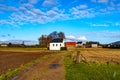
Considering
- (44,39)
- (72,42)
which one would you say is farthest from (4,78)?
(44,39)

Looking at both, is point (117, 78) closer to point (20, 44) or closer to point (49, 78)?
point (49, 78)

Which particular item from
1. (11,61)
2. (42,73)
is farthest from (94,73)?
(11,61)

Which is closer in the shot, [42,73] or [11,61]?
[42,73]

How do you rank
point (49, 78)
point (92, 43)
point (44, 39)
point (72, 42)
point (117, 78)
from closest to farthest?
point (117, 78) < point (49, 78) < point (72, 42) < point (44, 39) < point (92, 43)

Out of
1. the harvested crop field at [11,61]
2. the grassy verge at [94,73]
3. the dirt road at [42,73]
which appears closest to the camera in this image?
the grassy verge at [94,73]

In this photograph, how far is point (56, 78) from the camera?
1484 centimetres

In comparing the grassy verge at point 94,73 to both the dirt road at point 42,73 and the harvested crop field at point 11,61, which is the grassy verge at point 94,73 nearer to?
the dirt road at point 42,73

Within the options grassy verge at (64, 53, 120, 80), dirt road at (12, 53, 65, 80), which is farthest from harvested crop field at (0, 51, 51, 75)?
grassy verge at (64, 53, 120, 80)

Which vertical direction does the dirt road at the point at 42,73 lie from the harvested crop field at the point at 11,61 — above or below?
below

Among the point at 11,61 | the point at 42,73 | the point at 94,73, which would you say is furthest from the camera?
the point at 11,61

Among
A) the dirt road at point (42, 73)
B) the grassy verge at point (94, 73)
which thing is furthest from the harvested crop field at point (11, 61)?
the grassy verge at point (94, 73)

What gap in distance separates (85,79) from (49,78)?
7.26ft

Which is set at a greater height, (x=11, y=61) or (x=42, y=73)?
(x=11, y=61)

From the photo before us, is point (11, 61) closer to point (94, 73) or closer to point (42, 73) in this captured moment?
point (42, 73)
